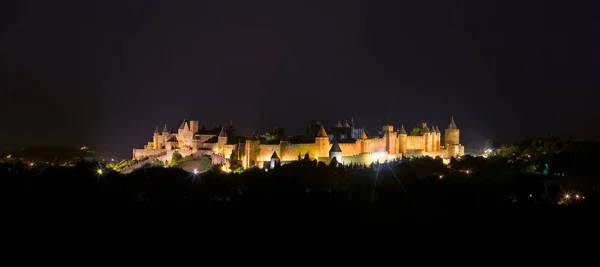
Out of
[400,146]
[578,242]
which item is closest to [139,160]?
[400,146]

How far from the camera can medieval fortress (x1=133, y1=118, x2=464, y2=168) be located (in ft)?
140

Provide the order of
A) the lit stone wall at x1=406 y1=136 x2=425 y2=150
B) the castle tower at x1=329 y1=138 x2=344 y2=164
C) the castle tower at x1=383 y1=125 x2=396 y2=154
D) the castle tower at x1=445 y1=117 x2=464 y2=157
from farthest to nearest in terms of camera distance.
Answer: the castle tower at x1=445 y1=117 x2=464 y2=157, the lit stone wall at x1=406 y1=136 x2=425 y2=150, the castle tower at x1=383 y1=125 x2=396 y2=154, the castle tower at x1=329 y1=138 x2=344 y2=164

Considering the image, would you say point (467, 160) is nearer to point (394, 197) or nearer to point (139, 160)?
point (394, 197)

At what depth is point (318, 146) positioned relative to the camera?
43.7m

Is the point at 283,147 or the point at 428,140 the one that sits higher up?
the point at 428,140

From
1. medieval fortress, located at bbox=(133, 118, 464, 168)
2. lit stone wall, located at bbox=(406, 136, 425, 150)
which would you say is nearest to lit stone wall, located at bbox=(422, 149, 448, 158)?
medieval fortress, located at bbox=(133, 118, 464, 168)

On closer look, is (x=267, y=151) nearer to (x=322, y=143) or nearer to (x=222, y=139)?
(x=222, y=139)

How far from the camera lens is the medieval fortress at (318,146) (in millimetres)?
42625

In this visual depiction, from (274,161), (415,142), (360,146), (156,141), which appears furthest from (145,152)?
(415,142)

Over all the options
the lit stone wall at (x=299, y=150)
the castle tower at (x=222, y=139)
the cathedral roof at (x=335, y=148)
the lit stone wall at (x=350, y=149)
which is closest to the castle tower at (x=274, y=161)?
the lit stone wall at (x=299, y=150)

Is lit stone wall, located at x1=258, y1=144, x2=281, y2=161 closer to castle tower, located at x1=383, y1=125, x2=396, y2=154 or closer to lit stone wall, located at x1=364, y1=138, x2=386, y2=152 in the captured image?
lit stone wall, located at x1=364, y1=138, x2=386, y2=152

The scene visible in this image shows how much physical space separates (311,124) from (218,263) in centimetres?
2806

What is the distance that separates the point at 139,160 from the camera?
4572 cm

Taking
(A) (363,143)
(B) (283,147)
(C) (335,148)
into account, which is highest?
(A) (363,143)
